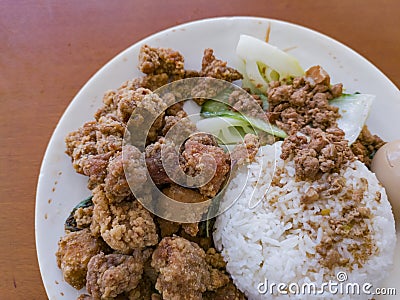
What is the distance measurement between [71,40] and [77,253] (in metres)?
1.51

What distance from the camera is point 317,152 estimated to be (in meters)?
2.26

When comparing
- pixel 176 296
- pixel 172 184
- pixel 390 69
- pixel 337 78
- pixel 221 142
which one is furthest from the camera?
pixel 390 69

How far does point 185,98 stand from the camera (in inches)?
99.8

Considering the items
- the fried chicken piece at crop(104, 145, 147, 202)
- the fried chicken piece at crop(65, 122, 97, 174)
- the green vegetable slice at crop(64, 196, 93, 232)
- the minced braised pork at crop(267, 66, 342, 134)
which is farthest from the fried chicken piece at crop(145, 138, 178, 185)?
the minced braised pork at crop(267, 66, 342, 134)

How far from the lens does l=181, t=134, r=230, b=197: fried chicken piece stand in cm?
213

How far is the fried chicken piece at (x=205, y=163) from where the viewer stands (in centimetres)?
213

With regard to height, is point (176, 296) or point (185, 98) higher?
point (185, 98)

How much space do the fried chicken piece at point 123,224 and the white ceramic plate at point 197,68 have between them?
343mm

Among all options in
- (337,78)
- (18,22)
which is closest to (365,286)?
(337,78)

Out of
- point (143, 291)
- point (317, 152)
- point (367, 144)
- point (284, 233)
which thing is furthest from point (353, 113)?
point (143, 291)

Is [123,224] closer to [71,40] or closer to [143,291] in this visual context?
[143,291]

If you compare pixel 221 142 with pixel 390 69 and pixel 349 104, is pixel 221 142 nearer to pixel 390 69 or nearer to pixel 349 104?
pixel 349 104

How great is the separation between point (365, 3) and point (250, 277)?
6.75 feet

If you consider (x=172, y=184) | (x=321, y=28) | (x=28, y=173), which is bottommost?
(x=28, y=173)
